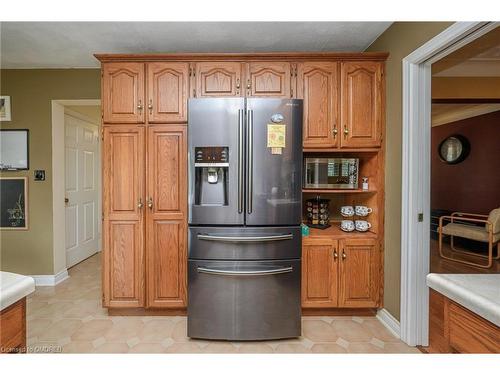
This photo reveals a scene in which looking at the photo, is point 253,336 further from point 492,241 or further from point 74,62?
point 492,241

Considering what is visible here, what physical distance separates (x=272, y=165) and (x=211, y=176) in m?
0.47

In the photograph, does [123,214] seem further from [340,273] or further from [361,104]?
[361,104]

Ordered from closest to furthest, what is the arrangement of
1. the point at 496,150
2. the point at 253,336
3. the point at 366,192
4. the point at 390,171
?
the point at 253,336
the point at 390,171
the point at 366,192
the point at 496,150

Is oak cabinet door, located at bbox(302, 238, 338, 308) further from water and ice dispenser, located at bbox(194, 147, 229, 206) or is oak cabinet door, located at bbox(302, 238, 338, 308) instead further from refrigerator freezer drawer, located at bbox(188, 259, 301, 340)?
water and ice dispenser, located at bbox(194, 147, 229, 206)

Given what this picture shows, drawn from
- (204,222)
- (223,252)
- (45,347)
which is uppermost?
(204,222)

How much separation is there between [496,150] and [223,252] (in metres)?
5.05

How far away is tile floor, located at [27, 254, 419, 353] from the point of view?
1889 mm

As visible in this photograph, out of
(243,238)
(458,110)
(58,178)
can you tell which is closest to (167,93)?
(243,238)

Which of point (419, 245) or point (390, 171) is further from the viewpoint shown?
point (390, 171)

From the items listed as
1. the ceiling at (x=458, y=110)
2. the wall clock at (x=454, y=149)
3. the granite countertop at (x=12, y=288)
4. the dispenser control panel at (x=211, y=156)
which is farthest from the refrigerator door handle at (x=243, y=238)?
the wall clock at (x=454, y=149)

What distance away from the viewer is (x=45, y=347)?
1.90m

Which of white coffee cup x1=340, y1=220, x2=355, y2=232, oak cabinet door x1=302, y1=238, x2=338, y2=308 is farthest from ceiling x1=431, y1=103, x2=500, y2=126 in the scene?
oak cabinet door x1=302, y1=238, x2=338, y2=308

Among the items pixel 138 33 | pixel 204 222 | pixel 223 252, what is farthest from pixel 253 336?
pixel 138 33

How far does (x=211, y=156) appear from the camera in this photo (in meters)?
1.93
